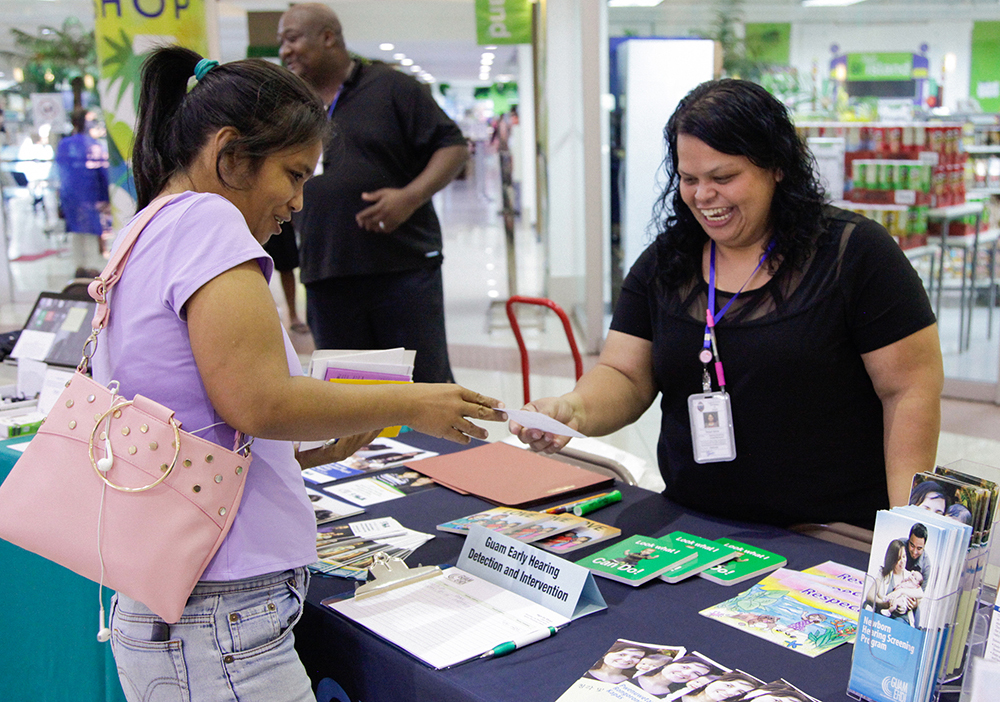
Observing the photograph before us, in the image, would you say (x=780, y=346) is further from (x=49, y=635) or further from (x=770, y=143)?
(x=49, y=635)

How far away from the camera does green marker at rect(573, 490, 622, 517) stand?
5.95ft

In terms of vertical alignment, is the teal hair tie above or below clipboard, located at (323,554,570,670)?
above

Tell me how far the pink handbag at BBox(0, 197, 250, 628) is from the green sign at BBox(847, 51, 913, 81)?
5.09 meters

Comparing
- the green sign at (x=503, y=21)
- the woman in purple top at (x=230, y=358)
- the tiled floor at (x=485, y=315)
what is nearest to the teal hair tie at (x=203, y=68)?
the woman in purple top at (x=230, y=358)

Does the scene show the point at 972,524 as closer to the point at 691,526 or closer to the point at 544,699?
the point at 544,699

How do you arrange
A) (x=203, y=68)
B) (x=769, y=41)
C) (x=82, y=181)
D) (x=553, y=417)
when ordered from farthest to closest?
(x=82, y=181) < (x=769, y=41) < (x=553, y=417) < (x=203, y=68)

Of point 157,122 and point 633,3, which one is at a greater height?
point 633,3

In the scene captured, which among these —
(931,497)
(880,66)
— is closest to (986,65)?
(880,66)

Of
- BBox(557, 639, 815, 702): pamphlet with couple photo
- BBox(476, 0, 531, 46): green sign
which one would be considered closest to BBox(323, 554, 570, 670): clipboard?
BBox(557, 639, 815, 702): pamphlet with couple photo

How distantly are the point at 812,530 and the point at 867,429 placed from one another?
0.78 feet

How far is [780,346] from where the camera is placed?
1.73 meters

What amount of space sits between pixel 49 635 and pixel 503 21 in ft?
19.6

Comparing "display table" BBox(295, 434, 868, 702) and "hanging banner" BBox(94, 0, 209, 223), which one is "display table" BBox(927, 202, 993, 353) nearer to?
"display table" BBox(295, 434, 868, 702)

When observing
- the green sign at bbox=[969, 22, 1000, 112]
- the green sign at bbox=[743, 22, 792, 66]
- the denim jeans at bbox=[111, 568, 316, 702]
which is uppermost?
the green sign at bbox=[743, 22, 792, 66]
